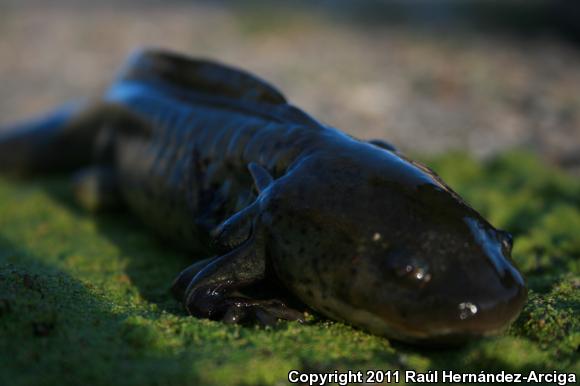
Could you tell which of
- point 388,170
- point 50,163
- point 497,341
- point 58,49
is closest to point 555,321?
point 497,341

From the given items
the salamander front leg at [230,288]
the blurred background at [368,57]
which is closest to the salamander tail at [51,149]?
the blurred background at [368,57]

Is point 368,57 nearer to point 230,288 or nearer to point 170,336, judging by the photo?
point 230,288

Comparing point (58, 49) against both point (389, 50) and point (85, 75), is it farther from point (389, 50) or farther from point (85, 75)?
point (389, 50)

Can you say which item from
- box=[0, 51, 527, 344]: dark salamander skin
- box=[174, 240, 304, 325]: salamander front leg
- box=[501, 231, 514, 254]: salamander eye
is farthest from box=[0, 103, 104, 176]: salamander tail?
box=[501, 231, 514, 254]: salamander eye

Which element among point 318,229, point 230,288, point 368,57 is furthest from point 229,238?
point 368,57

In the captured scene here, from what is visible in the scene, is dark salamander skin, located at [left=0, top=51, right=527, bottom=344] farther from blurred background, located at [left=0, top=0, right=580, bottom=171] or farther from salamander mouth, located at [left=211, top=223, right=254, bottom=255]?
blurred background, located at [left=0, top=0, right=580, bottom=171]

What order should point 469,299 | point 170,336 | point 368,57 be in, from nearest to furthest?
point 469,299, point 170,336, point 368,57

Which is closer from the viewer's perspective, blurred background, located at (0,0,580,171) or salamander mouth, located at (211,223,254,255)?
salamander mouth, located at (211,223,254,255)
